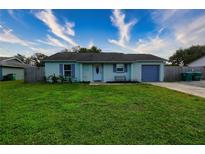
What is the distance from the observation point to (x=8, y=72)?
70.2ft

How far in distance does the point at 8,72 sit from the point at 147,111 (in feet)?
71.6

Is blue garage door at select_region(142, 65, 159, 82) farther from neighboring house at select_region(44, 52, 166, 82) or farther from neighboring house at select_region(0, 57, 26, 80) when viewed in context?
neighboring house at select_region(0, 57, 26, 80)

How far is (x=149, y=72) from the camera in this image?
15.8m

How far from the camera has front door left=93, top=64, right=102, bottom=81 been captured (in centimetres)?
1537

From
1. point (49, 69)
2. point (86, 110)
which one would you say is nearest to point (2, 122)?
point (86, 110)

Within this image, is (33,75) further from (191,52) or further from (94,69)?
(191,52)

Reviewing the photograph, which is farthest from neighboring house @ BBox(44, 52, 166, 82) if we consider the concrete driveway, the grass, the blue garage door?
the grass

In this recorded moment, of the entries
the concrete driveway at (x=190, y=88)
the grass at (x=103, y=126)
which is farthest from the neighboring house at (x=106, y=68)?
the grass at (x=103, y=126)

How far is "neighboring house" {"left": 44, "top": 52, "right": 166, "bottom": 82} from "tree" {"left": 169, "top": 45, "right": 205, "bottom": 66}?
26.9 m

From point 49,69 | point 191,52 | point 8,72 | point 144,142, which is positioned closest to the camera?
point 144,142

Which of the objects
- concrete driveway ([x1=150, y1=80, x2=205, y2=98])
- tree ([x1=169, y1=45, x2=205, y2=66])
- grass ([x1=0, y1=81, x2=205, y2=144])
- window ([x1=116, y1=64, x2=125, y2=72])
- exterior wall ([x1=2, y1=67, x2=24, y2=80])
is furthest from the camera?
tree ([x1=169, y1=45, x2=205, y2=66])
